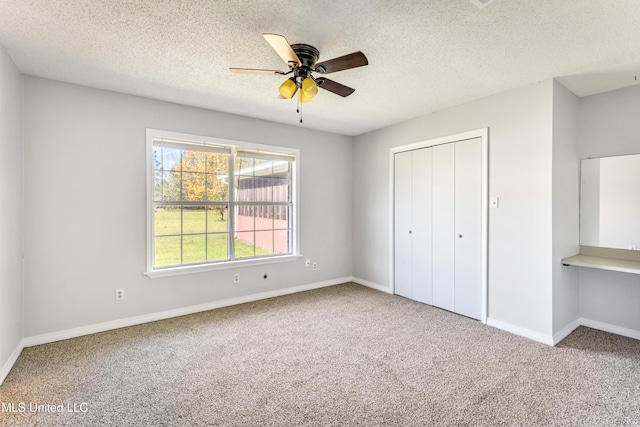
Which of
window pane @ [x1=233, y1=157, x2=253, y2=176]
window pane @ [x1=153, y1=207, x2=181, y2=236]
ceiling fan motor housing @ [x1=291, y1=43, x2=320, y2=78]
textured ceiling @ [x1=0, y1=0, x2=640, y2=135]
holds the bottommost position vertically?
window pane @ [x1=153, y1=207, x2=181, y2=236]

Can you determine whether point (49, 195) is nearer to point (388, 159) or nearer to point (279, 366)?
point (279, 366)

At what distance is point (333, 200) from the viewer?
16.5ft

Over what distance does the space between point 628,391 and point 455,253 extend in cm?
182

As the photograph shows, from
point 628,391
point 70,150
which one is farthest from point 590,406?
point 70,150

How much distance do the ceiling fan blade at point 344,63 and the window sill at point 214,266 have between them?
2697 mm

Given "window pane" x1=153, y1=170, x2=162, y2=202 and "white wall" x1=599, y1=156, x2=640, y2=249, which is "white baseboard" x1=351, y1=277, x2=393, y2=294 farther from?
"window pane" x1=153, y1=170, x2=162, y2=202

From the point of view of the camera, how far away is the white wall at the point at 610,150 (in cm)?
299

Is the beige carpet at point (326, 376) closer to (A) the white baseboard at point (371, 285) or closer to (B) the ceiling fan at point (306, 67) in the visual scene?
(A) the white baseboard at point (371, 285)

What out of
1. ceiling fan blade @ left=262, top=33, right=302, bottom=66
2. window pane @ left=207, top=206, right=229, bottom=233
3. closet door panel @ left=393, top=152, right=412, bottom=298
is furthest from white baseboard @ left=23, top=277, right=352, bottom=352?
ceiling fan blade @ left=262, top=33, right=302, bottom=66

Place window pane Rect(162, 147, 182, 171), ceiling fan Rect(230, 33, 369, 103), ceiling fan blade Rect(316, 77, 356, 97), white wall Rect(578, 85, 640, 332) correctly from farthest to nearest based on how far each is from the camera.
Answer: window pane Rect(162, 147, 182, 171) < white wall Rect(578, 85, 640, 332) < ceiling fan blade Rect(316, 77, 356, 97) < ceiling fan Rect(230, 33, 369, 103)

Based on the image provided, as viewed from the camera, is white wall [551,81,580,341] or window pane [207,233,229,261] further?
window pane [207,233,229,261]

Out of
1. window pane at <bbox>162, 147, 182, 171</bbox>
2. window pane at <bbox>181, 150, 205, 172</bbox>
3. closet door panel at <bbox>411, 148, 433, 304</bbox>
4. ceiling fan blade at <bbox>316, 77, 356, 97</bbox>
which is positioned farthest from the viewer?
closet door panel at <bbox>411, 148, 433, 304</bbox>

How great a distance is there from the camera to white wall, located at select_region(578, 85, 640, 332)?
2990 mm

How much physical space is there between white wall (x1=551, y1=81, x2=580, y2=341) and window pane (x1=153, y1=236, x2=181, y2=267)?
3981 millimetres
